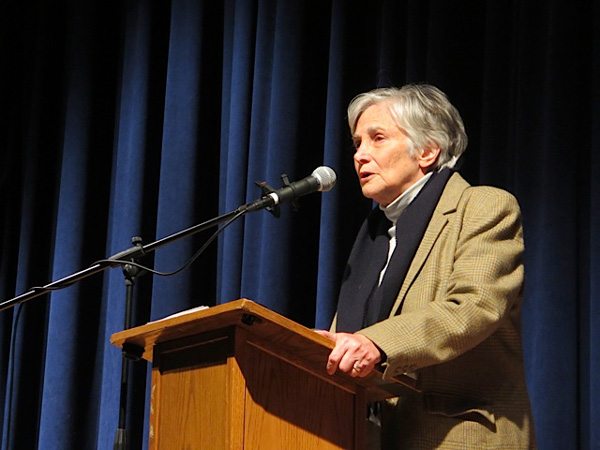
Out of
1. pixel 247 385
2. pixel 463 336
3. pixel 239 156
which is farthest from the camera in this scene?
pixel 239 156

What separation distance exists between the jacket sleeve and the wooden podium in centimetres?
7

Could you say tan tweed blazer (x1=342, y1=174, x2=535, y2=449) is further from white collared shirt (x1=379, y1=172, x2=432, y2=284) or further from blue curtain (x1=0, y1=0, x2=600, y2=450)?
blue curtain (x1=0, y1=0, x2=600, y2=450)

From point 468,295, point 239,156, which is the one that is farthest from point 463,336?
point 239,156

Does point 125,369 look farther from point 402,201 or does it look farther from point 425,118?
point 425,118

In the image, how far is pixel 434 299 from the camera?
6.45 feet

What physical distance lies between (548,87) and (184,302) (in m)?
1.35

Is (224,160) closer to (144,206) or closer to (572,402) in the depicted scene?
(144,206)

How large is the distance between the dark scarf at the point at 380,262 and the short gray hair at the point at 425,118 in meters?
0.11

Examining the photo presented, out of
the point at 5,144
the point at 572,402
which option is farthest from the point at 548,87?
the point at 5,144

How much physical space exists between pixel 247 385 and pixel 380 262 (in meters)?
0.69

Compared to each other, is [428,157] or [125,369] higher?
[428,157]

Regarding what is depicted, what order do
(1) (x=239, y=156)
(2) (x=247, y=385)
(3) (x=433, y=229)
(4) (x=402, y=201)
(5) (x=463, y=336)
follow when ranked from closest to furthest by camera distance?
(2) (x=247, y=385) < (5) (x=463, y=336) < (3) (x=433, y=229) < (4) (x=402, y=201) < (1) (x=239, y=156)

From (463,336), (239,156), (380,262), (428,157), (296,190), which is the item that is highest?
(239,156)

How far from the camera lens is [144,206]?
11.3ft
